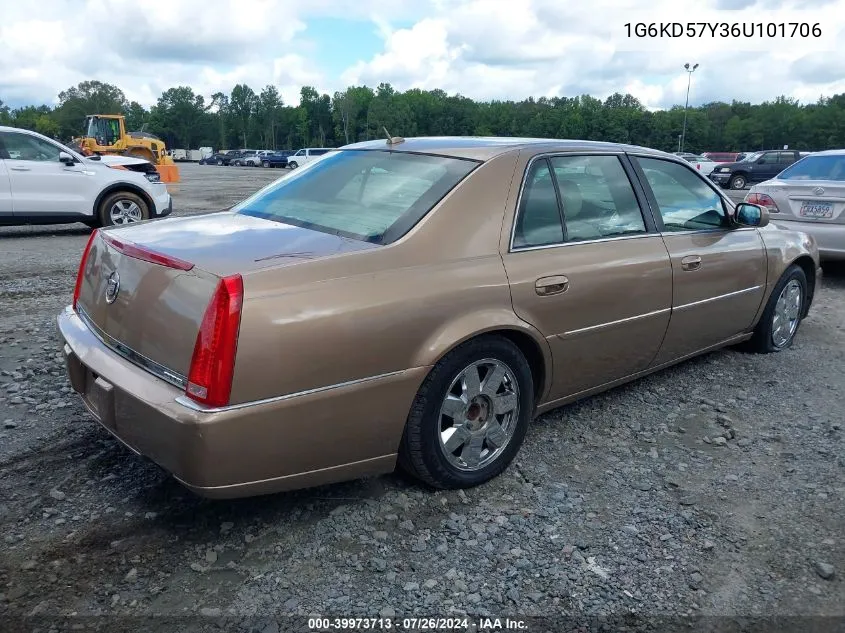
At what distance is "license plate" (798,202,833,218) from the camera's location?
7.41 metres

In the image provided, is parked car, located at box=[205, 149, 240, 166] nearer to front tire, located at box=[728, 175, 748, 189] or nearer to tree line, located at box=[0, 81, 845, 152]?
tree line, located at box=[0, 81, 845, 152]

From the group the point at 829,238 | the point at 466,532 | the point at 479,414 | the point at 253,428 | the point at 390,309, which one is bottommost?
the point at 466,532

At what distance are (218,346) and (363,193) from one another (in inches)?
50.9

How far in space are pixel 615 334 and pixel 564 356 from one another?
1.33ft

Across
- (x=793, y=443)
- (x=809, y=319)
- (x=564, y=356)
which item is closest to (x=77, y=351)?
(x=564, y=356)

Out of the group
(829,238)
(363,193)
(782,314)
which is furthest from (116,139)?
(363,193)

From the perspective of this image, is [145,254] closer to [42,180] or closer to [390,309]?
[390,309]

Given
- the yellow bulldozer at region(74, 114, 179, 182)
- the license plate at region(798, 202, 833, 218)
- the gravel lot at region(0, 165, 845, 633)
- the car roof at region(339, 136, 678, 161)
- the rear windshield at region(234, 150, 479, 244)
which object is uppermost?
the yellow bulldozer at region(74, 114, 179, 182)

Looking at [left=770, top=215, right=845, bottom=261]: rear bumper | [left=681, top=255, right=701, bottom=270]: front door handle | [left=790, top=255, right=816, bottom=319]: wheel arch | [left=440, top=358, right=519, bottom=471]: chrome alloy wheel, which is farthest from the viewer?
[left=770, top=215, right=845, bottom=261]: rear bumper

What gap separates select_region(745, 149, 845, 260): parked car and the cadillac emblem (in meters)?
6.95

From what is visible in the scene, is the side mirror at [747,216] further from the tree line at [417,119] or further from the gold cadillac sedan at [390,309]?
the tree line at [417,119]

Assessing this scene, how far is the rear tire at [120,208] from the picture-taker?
1061cm

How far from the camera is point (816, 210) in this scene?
751 centimetres

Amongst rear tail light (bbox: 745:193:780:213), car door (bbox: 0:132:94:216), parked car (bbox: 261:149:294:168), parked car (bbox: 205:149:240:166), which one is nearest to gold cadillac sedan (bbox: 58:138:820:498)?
rear tail light (bbox: 745:193:780:213)
